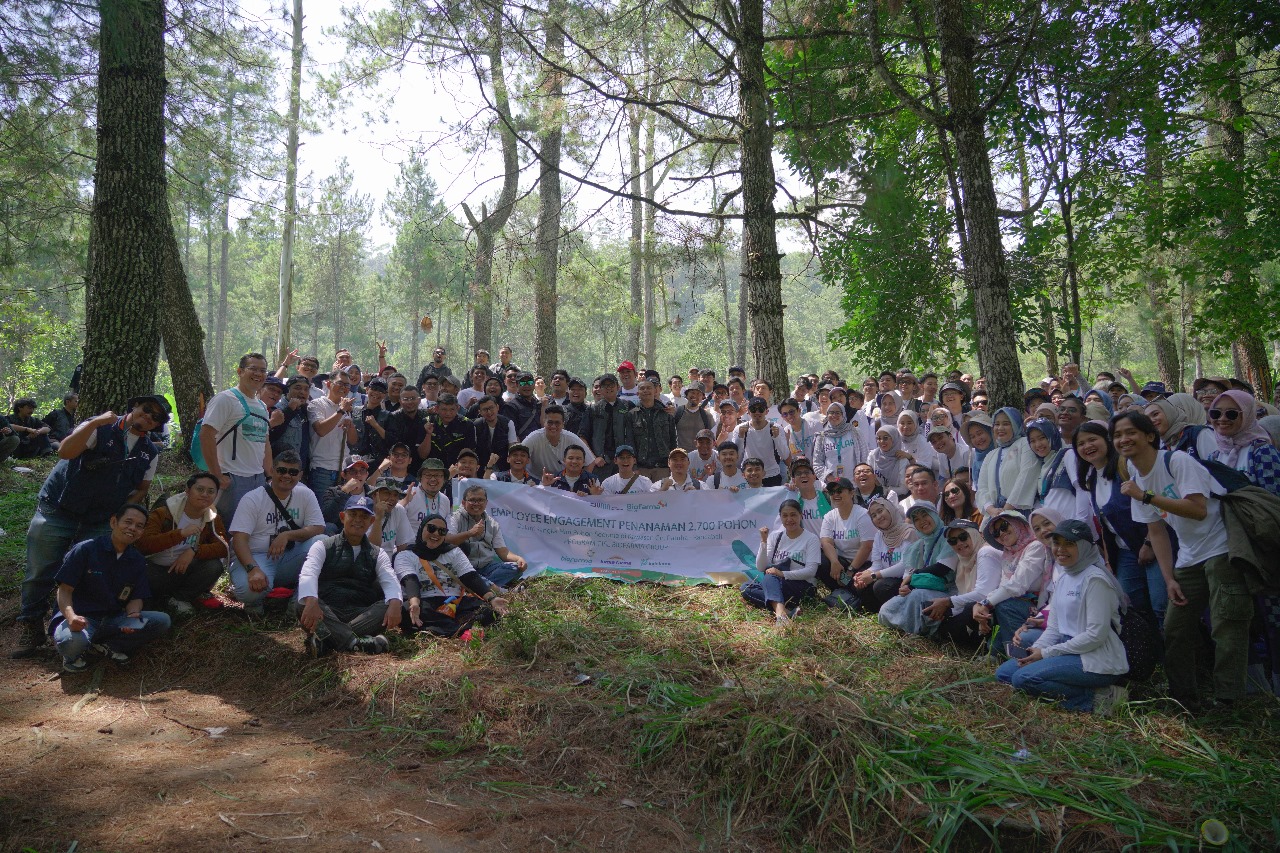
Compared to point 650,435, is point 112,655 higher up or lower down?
lower down

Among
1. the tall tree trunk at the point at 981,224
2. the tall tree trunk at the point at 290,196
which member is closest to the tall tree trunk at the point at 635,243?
the tall tree trunk at the point at 981,224

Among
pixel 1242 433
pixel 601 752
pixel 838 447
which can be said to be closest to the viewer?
pixel 601 752

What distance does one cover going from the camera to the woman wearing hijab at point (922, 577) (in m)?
5.84

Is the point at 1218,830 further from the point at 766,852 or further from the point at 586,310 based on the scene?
the point at 586,310

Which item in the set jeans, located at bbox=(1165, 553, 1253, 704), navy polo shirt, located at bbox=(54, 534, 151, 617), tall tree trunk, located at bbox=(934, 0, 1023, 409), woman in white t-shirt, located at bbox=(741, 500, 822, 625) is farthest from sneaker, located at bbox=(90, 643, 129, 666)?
tall tree trunk, located at bbox=(934, 0, 1023, 409)

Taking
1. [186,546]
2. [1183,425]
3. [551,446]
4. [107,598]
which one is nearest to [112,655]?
[107,598]

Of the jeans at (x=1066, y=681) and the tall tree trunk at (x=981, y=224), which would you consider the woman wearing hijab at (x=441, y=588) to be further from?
the tall tree trunk at (x=981, y=224)

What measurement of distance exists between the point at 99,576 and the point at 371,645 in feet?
6.17

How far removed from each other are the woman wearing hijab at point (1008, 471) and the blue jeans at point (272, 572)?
530 cm

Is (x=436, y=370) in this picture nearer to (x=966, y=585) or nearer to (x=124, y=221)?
(x=124, y=221)

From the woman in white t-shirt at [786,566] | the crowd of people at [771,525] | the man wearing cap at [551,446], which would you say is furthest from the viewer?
the man wearing cap at [551,446]

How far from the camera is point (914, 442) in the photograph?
8.25 meters

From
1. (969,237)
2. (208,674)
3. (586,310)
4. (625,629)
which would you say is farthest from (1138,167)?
(208,674)

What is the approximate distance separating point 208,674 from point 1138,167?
13864 millimetres
